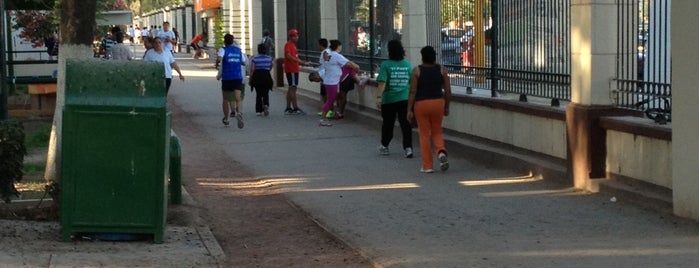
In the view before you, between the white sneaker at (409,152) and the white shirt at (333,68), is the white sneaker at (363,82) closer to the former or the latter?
the white shirt at (333,68)

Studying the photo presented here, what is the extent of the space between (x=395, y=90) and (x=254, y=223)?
4782 millimetres

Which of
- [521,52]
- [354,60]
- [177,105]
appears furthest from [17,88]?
[521,52]

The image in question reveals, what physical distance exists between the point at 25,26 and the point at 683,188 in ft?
51.8

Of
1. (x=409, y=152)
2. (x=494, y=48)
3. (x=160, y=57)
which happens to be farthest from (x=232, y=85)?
(x=494, y=48)

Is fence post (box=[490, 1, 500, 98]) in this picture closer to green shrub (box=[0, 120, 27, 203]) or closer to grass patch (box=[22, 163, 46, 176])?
grass patch (box=[22, 163, 46, 176])

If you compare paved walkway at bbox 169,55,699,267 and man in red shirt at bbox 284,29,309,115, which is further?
man in red shirt at bbox 284,29,309,115

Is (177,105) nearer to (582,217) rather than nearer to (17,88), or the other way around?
(17,88)

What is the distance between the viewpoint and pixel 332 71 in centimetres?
1980

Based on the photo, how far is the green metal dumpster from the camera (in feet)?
27.7

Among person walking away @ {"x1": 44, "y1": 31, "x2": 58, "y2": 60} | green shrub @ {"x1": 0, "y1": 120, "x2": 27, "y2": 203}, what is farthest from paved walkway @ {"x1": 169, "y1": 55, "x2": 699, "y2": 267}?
person walking away @ {"x1": 44, "y1": 31, "x2": 58, "y2": 60}

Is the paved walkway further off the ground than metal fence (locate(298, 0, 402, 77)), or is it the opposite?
metal fence (locate(298, 0, 402, 77))

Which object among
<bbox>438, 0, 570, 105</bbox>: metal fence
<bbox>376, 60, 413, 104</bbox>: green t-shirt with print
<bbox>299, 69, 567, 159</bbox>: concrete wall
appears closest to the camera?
<bbox>299, 69, 567, 159</bbox>: concrete wall

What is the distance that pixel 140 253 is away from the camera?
8.33 meters

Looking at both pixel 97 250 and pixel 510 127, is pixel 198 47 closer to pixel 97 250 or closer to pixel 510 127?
pixel 510 127
